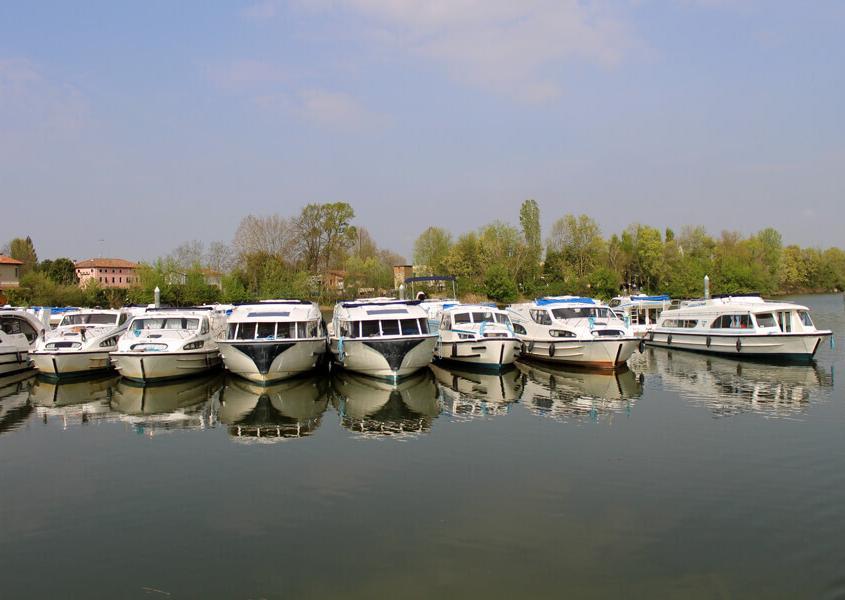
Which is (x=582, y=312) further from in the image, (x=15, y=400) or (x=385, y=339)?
(x=15, y=400)

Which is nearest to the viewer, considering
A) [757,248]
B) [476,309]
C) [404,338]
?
[404,338]

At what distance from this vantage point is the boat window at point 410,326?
83.0 feet

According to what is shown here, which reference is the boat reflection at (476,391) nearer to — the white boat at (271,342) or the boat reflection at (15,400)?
the white boat at (271,342)

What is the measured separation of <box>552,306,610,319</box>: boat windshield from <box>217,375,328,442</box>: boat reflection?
1145 centimetres

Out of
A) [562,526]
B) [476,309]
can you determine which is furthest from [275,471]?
[476,309]

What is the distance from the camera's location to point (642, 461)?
13781 mm

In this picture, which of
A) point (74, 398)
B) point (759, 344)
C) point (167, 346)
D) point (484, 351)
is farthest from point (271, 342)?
point (759, 344)

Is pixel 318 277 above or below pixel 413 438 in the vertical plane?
above

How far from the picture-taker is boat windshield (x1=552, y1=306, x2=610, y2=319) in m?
29.2

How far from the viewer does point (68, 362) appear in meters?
26.2

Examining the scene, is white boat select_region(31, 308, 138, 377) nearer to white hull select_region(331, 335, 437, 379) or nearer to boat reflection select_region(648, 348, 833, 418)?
white hull select_region(331, 335, 437, 379)

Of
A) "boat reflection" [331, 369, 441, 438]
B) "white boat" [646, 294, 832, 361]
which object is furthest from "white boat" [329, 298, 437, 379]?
"white boat" [646, 294, 832, 361]

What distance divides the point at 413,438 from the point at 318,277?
6861cm

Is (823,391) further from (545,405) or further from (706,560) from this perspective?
(706,560)
